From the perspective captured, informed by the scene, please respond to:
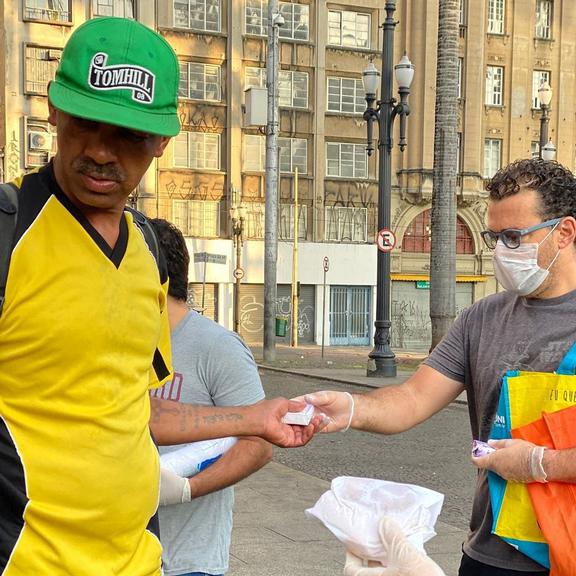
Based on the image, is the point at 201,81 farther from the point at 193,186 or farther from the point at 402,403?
the point at 402,403

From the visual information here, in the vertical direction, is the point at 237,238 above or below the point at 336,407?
below

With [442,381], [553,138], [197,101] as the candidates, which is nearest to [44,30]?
[197,101]

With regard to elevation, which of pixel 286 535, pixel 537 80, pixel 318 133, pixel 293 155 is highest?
pixel 537 80

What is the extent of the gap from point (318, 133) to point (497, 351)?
3788 cm

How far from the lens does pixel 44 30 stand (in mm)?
36938

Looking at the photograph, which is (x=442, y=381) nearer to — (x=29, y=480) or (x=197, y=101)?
(x=29, y=480)

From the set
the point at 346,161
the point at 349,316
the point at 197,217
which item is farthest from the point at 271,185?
the point at 346,161

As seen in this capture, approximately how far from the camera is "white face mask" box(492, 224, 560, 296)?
9.93 ft

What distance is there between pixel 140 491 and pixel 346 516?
826 mm

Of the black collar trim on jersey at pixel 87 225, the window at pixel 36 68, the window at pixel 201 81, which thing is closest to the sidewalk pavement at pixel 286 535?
the black collar trim on jersey at pixel 87 225

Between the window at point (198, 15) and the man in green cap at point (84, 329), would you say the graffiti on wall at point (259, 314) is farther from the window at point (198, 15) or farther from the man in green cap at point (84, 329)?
the man in green cap at point (84, 329)

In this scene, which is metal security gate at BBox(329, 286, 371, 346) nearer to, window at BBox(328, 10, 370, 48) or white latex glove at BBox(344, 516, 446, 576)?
window at BBox(328, 10, 370, 48)

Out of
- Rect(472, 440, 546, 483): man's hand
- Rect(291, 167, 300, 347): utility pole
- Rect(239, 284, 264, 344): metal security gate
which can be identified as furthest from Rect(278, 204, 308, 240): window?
Rect(472, 440, 546, 483): man's hand

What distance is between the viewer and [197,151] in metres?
38.8
